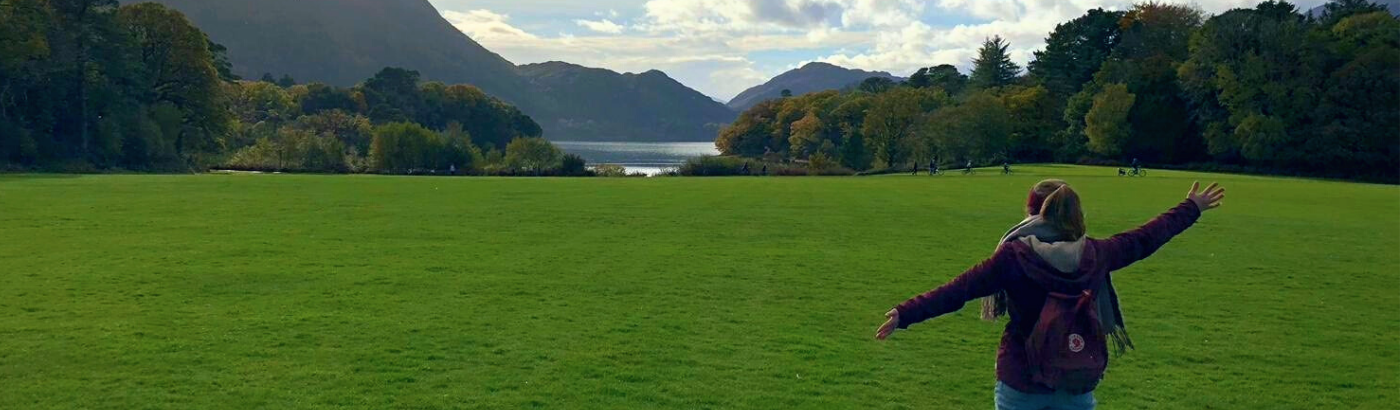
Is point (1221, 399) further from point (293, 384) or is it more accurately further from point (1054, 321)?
point (293, 384)

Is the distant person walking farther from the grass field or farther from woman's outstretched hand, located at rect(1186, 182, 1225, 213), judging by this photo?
the grass field

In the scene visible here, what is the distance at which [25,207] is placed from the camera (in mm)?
24703

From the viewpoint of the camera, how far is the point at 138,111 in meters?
62.7

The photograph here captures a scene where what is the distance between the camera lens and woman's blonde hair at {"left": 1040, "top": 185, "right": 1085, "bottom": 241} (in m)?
4.33

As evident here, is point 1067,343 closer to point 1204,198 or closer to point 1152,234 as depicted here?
point 1152,234

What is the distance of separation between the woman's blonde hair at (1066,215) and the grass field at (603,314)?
147 inches

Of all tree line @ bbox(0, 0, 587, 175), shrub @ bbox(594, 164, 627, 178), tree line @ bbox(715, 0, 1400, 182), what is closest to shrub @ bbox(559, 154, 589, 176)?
tree line @ bbox(0, 0, 587, 175)

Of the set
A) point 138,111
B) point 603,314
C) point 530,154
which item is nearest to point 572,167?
point 530,154

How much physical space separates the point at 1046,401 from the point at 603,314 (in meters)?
7.69

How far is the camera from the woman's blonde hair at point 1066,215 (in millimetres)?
4328

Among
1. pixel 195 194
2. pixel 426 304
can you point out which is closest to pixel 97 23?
pixel 195 194

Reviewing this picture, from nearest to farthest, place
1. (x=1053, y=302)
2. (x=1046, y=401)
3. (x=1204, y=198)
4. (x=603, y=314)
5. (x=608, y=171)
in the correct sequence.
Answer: (x=1053, y=302), (x=1046, y=401), (x=1204, y=198), (x=603, y=314), (x=608, y=171)

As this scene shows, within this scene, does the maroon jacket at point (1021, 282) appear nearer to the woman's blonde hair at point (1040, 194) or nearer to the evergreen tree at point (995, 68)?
the woman's blonde hair at point (1040, 194)

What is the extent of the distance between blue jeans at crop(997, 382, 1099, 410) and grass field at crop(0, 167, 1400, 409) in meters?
3.25
